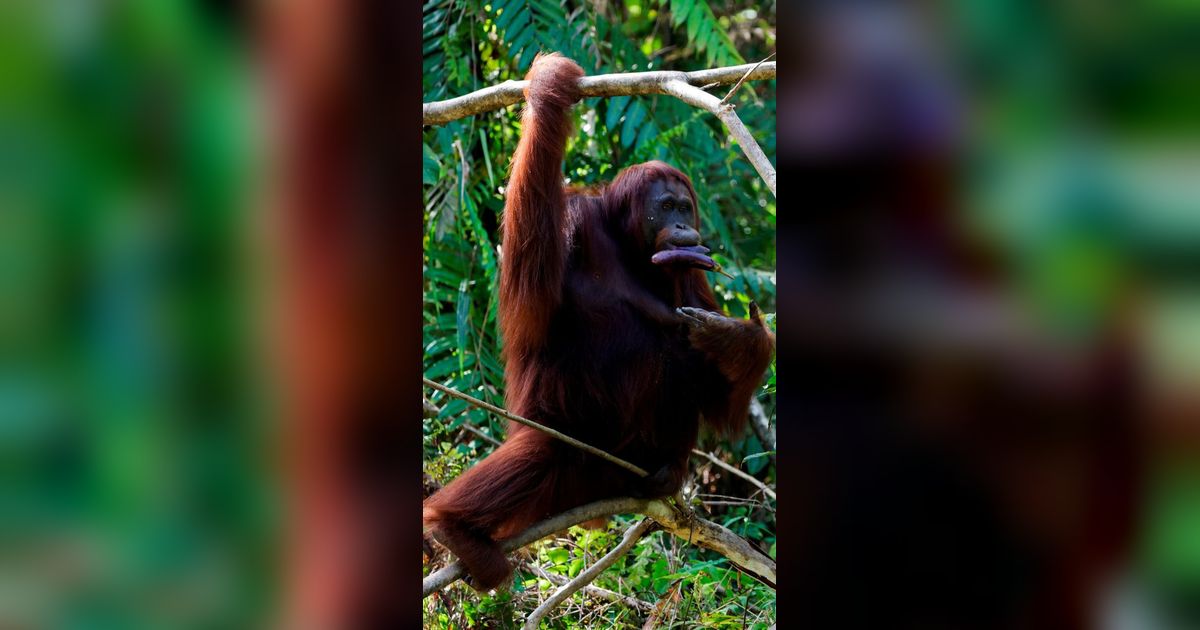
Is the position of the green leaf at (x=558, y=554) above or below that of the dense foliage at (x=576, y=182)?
below

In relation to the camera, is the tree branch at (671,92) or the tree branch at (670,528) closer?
the tree branch at (671,92)

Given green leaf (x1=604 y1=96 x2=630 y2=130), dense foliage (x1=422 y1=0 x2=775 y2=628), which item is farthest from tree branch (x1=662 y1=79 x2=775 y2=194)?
green leaf (x1=604 y1=96 x2=630 y2=130)

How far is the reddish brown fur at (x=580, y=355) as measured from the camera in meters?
3.54

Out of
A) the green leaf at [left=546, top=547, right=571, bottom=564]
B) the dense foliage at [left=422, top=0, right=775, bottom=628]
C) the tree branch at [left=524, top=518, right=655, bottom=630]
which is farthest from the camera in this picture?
the green leaf at [left=546, top=547, right=571, bottom=564]

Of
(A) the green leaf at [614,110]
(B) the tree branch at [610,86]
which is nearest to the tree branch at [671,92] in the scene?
(B) the tree branch at [610,86]

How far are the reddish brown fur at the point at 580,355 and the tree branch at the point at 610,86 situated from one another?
12cm

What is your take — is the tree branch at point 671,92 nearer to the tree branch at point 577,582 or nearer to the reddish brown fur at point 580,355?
the reddish brown fur at point 580,355

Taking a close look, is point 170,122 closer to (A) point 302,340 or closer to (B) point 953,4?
(A) point 302,340

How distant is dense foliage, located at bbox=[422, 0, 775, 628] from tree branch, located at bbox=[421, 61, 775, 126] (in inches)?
38.9

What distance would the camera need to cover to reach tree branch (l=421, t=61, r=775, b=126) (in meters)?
2.96

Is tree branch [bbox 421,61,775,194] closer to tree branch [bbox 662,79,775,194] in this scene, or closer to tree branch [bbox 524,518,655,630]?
tree branch [bbox 662,79,775,194]

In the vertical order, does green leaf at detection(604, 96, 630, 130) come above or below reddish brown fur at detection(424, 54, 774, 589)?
above

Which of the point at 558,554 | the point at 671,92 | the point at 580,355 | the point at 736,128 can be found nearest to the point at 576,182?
the point at 580,355

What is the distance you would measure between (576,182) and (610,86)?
2374 millimetres
